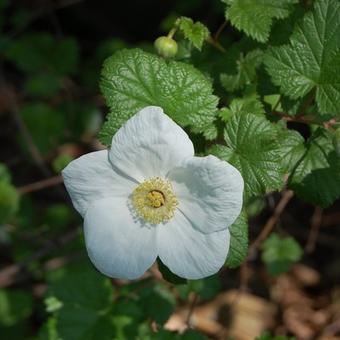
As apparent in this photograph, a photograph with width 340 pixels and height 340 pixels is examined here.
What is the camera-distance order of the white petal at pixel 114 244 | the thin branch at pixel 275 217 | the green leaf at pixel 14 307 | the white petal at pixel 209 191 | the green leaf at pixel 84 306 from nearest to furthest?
the white petal at pixel 209 191 < the white petal at pixel 114 244 < the green leaf at pixel 84 306 < the thin branch at pixel 275 217 < the green leaf at pixel 14 307

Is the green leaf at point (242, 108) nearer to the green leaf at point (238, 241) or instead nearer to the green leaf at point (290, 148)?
the green leaf at point (290, 148)

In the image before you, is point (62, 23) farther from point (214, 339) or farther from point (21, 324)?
point (214, 339)

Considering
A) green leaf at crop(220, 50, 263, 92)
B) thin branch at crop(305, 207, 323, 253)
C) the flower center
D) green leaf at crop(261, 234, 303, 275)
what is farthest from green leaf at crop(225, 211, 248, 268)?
thin branch at crop(305, 207, 323, 253)

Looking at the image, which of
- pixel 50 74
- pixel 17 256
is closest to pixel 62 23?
pixel 50 74

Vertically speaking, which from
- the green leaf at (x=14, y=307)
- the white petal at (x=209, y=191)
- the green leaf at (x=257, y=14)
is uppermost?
the green leaf at (x=257, y=14)

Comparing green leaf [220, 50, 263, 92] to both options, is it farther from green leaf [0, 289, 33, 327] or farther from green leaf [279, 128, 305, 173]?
green leaf [0, 289, 33, 327]

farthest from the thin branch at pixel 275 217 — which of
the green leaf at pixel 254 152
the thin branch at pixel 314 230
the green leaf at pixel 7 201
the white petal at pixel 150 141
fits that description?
the green leaf at pixel 7 201
